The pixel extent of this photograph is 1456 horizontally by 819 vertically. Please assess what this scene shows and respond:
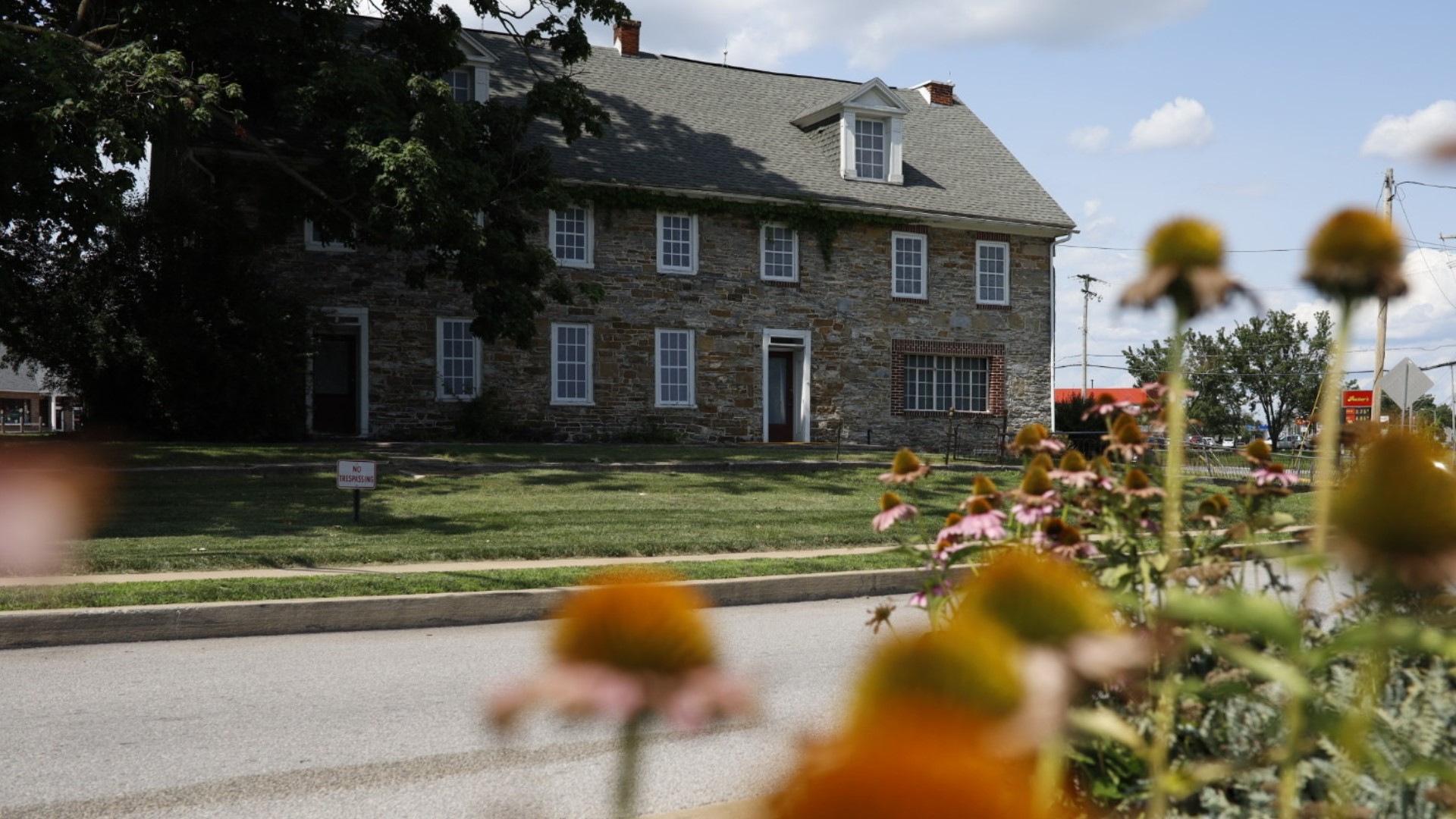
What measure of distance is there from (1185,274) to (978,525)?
186 cm

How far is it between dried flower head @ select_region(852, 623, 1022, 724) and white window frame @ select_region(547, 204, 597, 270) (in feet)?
82.8

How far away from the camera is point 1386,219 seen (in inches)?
59.1

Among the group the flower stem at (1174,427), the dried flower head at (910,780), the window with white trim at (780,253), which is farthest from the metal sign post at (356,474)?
the window with white trim at (780,253)

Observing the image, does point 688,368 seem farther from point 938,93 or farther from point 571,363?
point 938,93

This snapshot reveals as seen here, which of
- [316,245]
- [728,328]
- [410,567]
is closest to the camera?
[410,567]

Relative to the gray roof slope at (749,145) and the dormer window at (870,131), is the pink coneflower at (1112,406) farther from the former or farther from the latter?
the dormer window at (870,131)

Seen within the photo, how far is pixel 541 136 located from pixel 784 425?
8.65 meters

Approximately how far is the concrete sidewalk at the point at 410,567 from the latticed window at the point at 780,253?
14.5m

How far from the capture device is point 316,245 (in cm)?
2384

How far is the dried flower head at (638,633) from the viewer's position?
0.94 metres

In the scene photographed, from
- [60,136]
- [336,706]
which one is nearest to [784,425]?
[60,136]

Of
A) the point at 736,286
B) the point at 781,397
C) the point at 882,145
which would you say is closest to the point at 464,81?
the point at 736,286

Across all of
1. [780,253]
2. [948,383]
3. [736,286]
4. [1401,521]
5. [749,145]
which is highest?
[749,145]

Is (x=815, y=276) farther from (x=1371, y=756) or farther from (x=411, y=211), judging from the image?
(x=1371, y=756)
